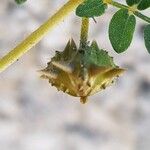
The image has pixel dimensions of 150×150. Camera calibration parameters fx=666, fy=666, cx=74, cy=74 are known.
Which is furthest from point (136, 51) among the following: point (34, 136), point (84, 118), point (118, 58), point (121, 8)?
point (121, 8)

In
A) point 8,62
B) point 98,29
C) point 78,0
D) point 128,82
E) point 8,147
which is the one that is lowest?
point 8,62

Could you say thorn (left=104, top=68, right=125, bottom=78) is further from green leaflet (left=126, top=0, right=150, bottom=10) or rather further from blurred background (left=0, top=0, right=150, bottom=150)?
blurred background (left=0, top=0, right=150, bottom=150)

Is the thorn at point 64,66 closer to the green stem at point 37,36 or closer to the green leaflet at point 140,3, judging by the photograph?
the green stem at point 37,36

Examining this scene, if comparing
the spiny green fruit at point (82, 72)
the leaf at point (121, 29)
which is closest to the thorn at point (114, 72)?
the spiny green fruit at point (82, 72)

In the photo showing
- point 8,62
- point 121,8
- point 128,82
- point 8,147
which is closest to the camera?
point 8,62

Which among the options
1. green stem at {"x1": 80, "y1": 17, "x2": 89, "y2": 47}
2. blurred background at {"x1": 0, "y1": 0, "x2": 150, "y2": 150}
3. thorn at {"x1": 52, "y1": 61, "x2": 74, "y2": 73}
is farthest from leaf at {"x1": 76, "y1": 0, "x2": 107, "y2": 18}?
blurred background at {"x1": 0, "y1": 0, "x2": 150, "y2": 150}

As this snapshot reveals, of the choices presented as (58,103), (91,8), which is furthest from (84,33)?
(58,103)

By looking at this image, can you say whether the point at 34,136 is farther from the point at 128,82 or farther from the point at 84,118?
the point at 128,82
